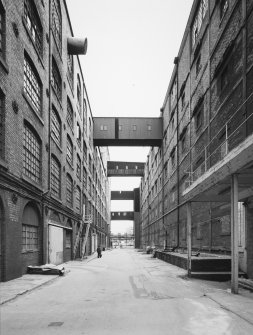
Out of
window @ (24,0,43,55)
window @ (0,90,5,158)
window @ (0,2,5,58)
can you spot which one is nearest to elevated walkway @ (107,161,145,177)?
window @ (24,0,43,55)

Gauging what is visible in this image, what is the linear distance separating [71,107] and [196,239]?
14880 mm

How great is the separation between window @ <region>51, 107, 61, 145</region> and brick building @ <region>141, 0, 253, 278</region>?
340 inches

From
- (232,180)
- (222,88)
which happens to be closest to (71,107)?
(222,88)

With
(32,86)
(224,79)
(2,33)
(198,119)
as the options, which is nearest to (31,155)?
(32,86)

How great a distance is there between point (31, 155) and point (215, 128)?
9111 mm

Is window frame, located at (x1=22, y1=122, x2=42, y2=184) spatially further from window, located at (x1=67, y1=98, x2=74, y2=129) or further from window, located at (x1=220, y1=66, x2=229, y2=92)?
window, located at (x1=67, y1=98, x2=74, y2=129)

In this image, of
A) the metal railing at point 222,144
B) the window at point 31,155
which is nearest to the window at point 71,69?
the metal railing at point 222,144

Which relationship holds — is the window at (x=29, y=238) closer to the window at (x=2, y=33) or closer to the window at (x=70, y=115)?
the window at (x=2, y=33)

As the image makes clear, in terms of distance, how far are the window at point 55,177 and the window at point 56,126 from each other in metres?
1.37

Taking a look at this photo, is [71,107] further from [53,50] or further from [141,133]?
[141,133]

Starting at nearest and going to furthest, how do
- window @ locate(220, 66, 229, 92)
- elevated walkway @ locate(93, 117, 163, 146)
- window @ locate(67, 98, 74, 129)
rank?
1. window @ locate(220, 66, 229, 92)
2. window @ locate(67, 98, 74, 129)
3. elevated walkway @ locate(93, 117, 163, 146)

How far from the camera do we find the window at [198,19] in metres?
23.2

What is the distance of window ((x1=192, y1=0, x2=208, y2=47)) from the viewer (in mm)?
23203

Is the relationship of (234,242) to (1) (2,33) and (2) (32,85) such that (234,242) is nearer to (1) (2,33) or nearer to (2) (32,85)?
(1) (2,33)
